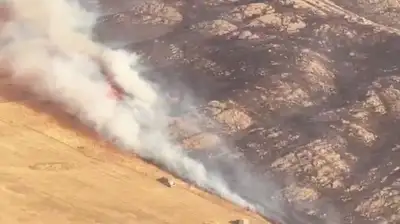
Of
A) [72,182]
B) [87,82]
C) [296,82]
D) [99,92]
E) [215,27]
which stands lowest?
[72,182]

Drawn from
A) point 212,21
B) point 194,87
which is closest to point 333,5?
point 212,21

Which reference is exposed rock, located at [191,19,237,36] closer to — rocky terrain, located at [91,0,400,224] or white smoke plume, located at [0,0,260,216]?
rocky terrain, located at [91,0,400,224]

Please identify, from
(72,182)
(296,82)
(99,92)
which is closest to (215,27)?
(296,82)

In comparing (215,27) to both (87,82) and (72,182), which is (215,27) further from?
(72,182)

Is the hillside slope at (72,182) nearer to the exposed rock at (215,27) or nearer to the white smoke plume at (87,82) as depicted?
the white smoke plume at (87,82)

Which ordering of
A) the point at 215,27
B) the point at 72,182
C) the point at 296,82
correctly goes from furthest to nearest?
the point at 215,27 → the point at 296,82 → the point at 72,182

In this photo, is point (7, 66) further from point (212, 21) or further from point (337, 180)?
point (337, 180)

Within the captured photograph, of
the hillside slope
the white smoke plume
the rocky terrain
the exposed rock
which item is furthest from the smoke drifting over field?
the exposed rock
